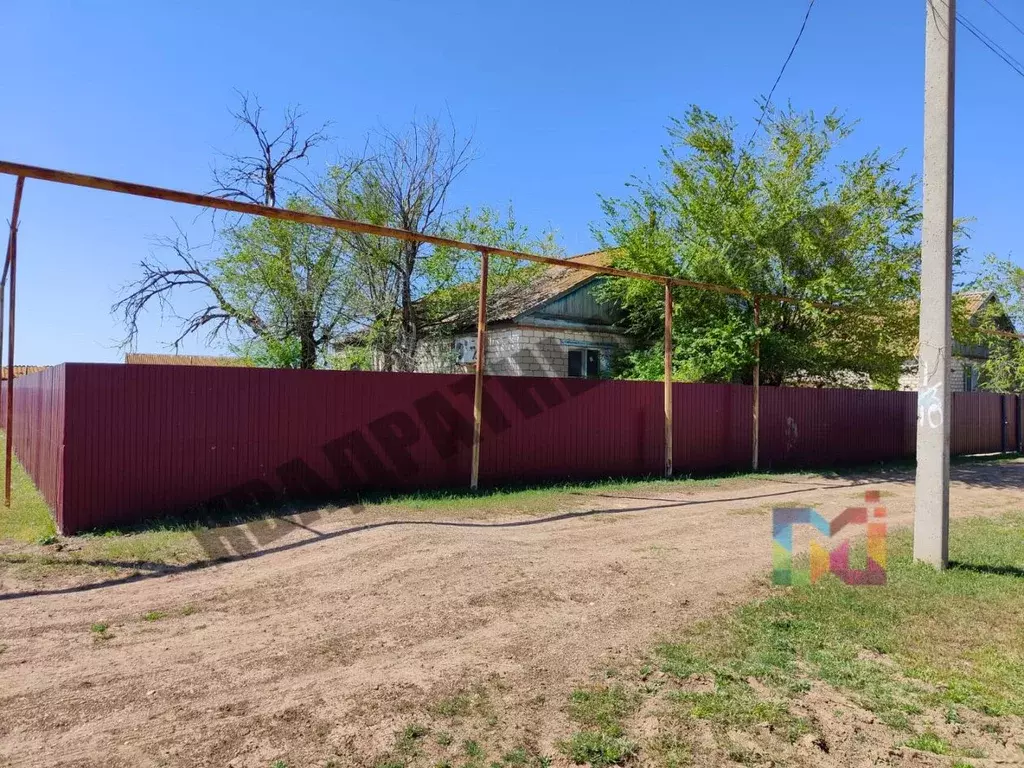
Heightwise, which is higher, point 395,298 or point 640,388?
point 395,298

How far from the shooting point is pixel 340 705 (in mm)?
3449

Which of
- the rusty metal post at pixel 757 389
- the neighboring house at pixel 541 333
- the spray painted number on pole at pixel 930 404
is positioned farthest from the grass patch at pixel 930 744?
the neighboring house at pixel 541 333

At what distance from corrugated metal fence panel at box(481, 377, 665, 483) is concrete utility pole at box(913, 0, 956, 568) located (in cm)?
578

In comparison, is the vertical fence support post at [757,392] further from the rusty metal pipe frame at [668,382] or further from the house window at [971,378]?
the house window at [971,378]

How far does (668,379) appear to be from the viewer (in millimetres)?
12203

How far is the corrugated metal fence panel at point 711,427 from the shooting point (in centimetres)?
1293

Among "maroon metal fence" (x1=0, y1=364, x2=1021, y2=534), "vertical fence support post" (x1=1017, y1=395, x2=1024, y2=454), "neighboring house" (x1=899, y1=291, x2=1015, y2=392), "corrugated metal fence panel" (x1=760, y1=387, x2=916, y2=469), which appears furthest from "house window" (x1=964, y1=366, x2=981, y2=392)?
"maroon metal fence" (x1=0, y1=364, x2=1021, y2=534)

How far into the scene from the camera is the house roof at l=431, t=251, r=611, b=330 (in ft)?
55.8

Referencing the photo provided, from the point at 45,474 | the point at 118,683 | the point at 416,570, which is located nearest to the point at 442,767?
the point at 118,683

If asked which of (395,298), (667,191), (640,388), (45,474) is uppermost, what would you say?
(667,191)

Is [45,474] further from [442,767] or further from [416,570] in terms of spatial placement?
[442,767]

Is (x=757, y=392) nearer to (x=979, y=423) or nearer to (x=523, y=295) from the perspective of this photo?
(x=523, y=295)

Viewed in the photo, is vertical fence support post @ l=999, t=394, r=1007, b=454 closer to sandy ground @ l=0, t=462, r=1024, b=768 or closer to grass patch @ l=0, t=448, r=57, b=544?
sandy ground @ l=0, t=462, r=1024, b=768

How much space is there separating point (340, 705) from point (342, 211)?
14.9m
